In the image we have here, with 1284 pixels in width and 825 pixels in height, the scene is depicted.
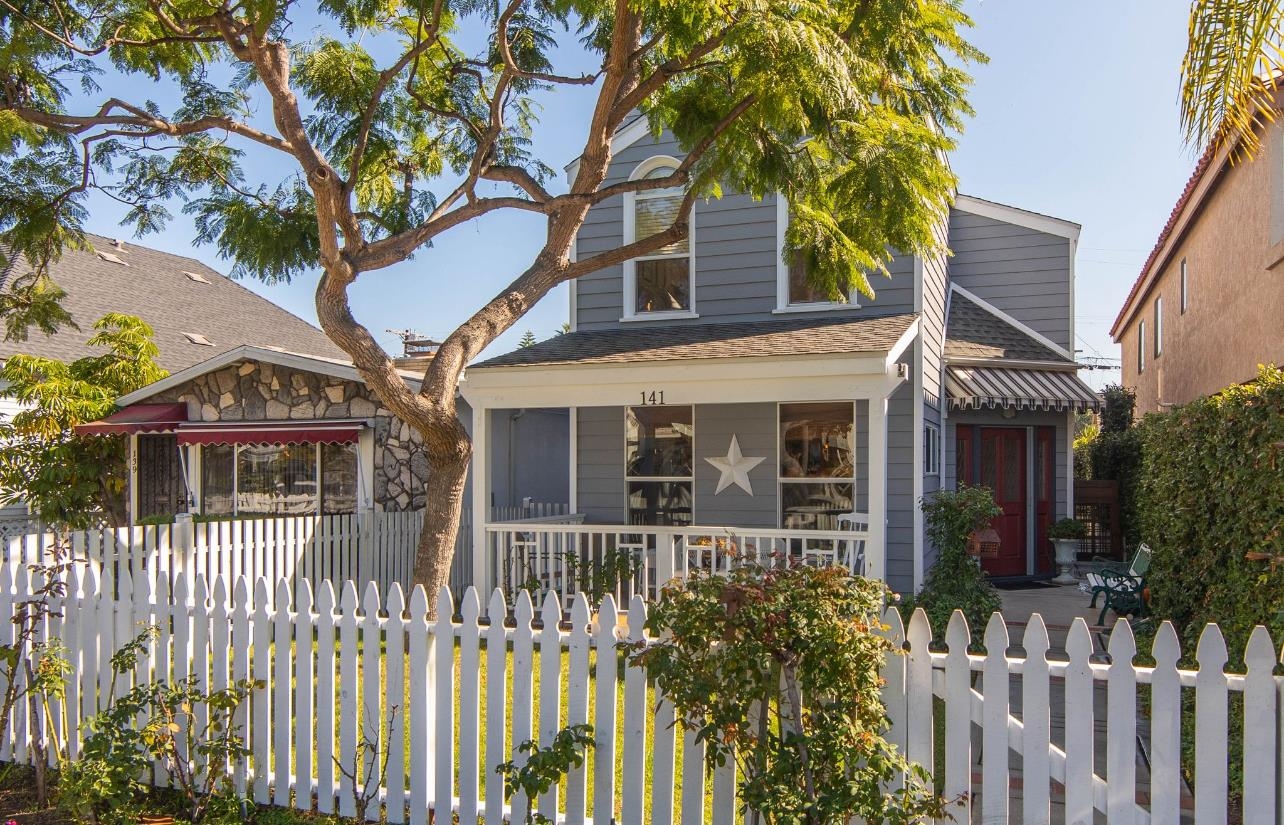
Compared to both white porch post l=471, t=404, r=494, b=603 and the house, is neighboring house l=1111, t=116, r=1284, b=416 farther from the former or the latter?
the house

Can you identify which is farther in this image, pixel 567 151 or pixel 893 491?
pixel 567 151

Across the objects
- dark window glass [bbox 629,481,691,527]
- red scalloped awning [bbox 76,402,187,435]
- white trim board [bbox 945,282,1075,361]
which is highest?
white trim board [bbox 945,282,1075,361]

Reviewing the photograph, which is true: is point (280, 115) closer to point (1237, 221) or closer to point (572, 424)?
point (572, 424)

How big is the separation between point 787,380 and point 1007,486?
5.63 meters

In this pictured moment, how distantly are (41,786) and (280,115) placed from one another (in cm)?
505

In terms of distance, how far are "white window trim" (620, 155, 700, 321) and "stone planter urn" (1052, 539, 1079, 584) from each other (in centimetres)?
579

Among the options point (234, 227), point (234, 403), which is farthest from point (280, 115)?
point (234, 403)

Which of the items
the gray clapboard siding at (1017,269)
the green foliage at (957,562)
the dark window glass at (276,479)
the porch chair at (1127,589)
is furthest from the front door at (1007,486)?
the dark window glass at (276,479)

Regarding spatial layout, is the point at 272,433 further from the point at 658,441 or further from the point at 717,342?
the point at 717,342

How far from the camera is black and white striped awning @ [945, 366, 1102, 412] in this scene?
11.5 metres

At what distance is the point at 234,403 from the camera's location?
487 inches

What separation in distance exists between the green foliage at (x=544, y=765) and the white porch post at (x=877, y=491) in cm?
449

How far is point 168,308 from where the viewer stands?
63.5ft

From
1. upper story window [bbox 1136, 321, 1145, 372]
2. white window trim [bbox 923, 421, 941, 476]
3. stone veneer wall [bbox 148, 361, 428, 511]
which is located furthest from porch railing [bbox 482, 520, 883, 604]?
upper story window [bbox 1136, 321, 1145, 372]
